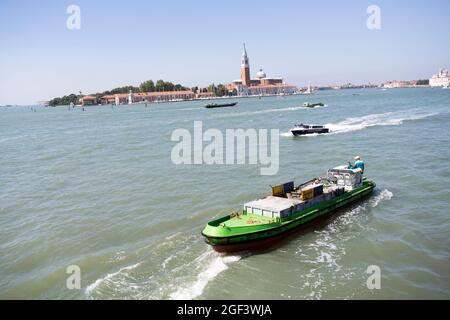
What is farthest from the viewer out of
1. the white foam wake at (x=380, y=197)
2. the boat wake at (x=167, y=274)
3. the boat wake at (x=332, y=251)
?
the white foam wake at (x=380, y=197)

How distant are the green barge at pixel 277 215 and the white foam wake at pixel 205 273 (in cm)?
44

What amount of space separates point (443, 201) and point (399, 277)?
9739mm

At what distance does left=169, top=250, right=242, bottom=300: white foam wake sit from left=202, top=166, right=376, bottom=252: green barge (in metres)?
0.44

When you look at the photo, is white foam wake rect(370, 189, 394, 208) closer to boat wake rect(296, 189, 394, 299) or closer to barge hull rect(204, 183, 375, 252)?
boat wake rect(296, 189, 394, 299)

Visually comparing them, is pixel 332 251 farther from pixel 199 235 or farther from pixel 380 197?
pixel 380 197

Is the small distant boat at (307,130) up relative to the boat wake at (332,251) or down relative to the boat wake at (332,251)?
up

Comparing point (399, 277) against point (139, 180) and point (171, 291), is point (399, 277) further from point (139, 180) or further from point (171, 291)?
point (139, 180)

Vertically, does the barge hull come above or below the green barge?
below

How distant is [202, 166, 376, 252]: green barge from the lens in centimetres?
1638

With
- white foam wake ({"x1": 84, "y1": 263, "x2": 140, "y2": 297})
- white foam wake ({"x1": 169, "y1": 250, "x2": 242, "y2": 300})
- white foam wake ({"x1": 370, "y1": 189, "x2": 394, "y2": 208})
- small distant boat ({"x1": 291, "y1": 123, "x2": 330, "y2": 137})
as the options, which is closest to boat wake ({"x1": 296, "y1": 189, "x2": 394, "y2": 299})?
white foam wake ({"x1": 370, "y1": 189, "x2": 394, "y2": 208})

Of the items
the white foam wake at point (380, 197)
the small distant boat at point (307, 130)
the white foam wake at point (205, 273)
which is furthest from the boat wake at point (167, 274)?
the small distant boat at point (307, 130)

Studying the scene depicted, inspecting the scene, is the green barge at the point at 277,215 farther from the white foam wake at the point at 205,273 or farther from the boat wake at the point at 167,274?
the boat wake at the point at 167,274

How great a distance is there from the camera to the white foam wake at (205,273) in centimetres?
1355
